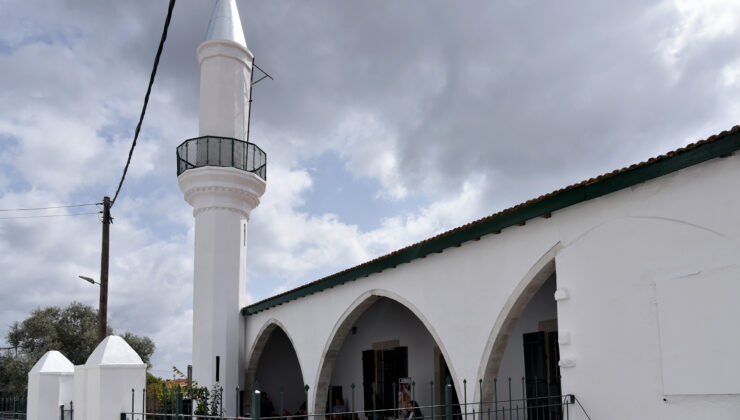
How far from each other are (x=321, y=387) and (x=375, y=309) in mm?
2152

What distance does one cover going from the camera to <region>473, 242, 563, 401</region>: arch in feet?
23.7

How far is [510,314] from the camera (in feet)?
24.9

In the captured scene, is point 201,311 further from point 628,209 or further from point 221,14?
point 628,209

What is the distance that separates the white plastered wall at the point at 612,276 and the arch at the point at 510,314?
0.04 meters

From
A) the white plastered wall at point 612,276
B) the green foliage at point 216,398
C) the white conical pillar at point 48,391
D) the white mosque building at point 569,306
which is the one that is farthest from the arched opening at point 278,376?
the white plastered wall at point 612,276

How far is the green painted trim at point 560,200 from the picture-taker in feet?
18.0

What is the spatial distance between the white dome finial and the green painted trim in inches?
342

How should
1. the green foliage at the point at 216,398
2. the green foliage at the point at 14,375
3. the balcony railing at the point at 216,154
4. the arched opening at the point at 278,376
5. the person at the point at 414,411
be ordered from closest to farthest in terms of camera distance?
the person at the point at 414,411
the green foliage at the point at 216,398
the balcony railing at the point at 216,154
the arched opening at the point at 278,376
the green foliage at the point at 14,375

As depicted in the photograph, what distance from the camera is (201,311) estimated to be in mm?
15945

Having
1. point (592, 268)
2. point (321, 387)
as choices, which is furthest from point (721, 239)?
point (321, 387)

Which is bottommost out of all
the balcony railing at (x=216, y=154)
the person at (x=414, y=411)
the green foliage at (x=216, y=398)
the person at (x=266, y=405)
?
the person at (x=266, y=405)

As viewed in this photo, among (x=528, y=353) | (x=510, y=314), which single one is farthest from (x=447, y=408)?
(x=528, y=353)

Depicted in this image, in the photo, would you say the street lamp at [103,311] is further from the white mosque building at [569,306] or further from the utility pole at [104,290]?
the white mosque building at [569,306]

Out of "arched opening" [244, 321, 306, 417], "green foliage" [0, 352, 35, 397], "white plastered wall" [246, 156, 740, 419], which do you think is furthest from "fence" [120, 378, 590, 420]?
"green foliage" [0, 352, 35, 397]
